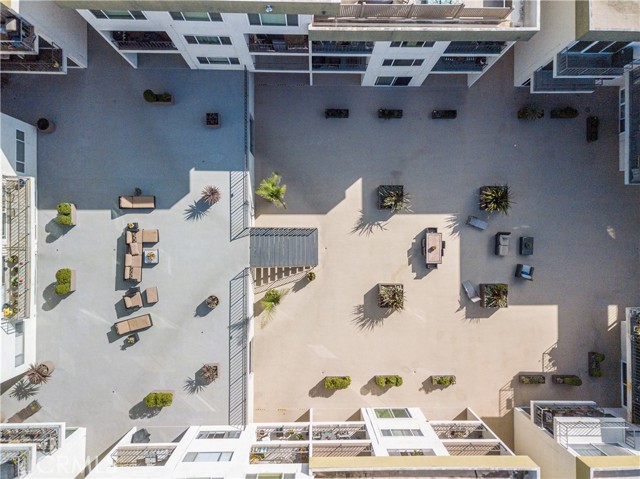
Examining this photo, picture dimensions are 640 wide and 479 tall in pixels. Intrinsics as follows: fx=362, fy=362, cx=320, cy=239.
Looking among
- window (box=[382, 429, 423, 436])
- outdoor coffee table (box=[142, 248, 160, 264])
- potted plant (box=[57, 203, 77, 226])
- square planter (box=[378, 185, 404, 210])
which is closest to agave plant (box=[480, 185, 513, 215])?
square planter (box=[378, 185, 404, 210])

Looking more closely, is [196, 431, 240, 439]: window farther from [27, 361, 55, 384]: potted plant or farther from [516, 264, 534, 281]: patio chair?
[516, 264, 534, 281]: patio chair

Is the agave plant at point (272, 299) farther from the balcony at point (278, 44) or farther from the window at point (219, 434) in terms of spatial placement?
the balcony at point (278, 44)

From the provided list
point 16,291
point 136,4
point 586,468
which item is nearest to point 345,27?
point 136,4

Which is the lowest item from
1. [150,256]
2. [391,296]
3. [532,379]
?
[532,379]

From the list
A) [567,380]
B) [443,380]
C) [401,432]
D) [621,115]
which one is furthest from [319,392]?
[621,115]

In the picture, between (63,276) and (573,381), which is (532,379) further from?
(63,276)

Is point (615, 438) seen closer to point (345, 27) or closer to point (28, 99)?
point (345, 27)
